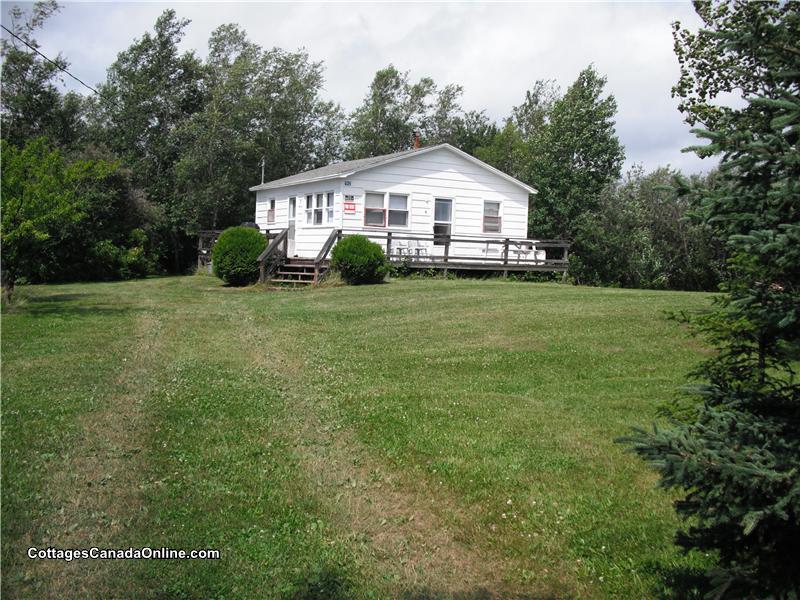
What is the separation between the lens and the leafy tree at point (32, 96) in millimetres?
33188

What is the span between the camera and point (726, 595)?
311 centimetres

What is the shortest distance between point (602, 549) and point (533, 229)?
30.2m

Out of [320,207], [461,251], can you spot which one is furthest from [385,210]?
[461,251]

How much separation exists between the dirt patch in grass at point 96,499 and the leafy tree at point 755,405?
3.17 m

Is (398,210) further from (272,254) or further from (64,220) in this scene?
(64,220)

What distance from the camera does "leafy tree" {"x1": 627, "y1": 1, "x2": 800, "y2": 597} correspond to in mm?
2812

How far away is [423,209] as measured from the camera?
24516mm

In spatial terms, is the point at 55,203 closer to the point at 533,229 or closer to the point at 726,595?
the point at 726,595

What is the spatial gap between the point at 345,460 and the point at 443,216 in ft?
63.6

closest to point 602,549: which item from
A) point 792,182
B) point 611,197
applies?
point 792,182

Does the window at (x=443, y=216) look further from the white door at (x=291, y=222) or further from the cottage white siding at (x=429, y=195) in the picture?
the white door at (x=291, y=222)

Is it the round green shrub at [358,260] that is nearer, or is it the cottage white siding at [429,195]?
the round green shrub at [358,260]

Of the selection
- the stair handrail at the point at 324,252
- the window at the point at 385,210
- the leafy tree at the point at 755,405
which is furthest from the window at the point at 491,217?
the leafy tree at the point at 755,405

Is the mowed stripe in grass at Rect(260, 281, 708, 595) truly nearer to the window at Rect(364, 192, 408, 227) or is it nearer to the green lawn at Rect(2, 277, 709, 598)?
the green lawn at Rect(2, 277, 709, 598)
